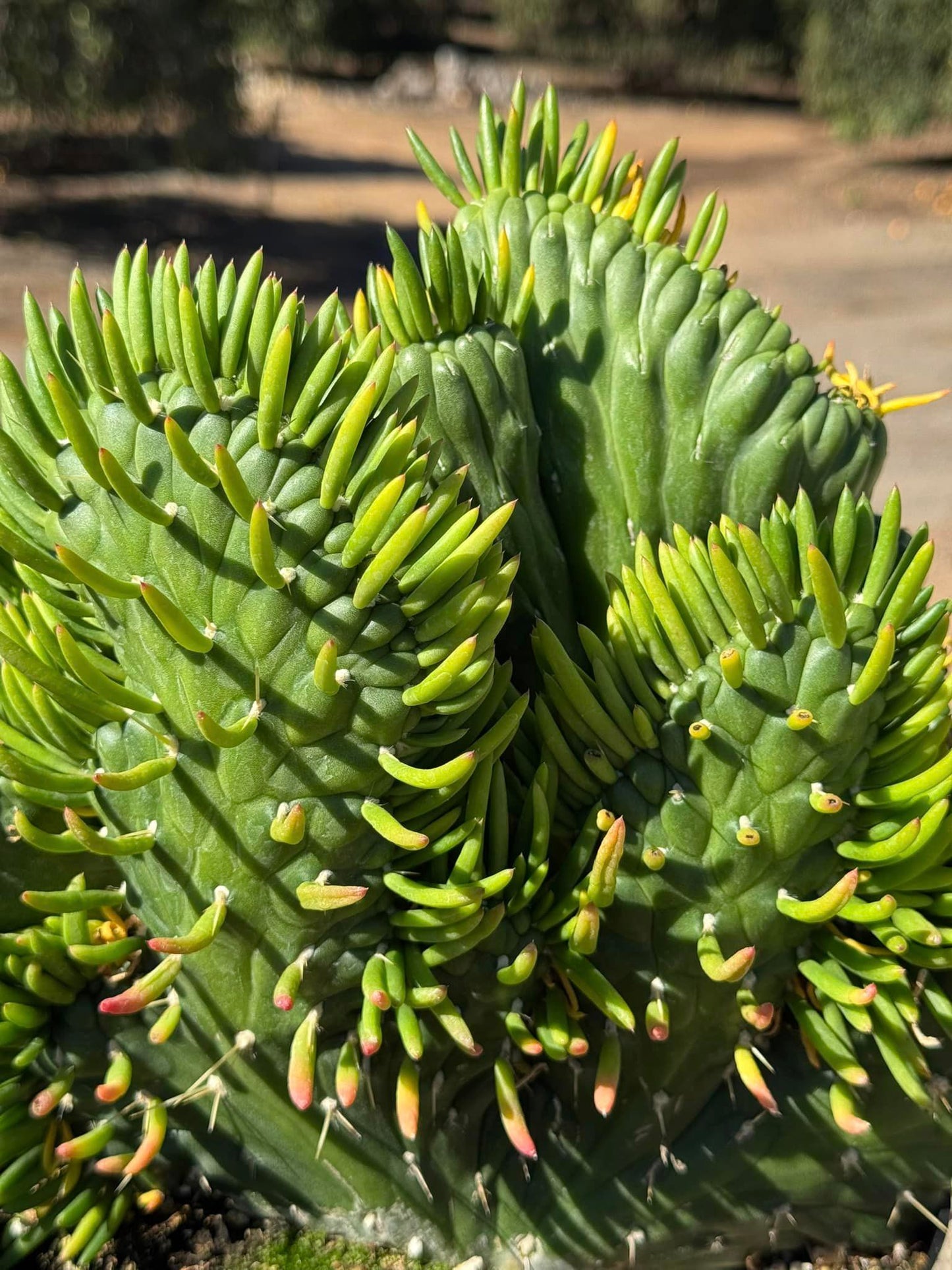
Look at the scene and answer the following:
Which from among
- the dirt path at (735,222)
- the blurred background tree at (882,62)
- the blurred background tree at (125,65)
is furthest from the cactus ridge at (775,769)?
the blurred background tree at (882,62)

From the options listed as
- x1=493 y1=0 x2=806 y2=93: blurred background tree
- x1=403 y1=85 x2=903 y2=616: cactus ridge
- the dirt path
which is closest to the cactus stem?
x1=403 y1=85 x2=903 y2=616: cactus ridge

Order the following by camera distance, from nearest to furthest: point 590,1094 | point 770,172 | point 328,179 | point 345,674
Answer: point 345,674
point 590,1094
point 328,179
point 770,172

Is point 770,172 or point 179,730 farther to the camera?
point 770,172

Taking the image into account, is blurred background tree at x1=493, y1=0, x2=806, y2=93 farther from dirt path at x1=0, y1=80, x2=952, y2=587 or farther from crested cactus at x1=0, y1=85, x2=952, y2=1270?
crested cactus at x1=0, y1=85, x2=952, y2=1270

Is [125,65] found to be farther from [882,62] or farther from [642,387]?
[882,62]

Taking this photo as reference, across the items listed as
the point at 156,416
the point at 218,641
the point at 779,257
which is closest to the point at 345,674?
the point at 218,641

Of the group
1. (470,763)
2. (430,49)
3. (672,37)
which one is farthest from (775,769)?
(430,49)

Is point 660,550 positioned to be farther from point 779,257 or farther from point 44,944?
point 779,257
